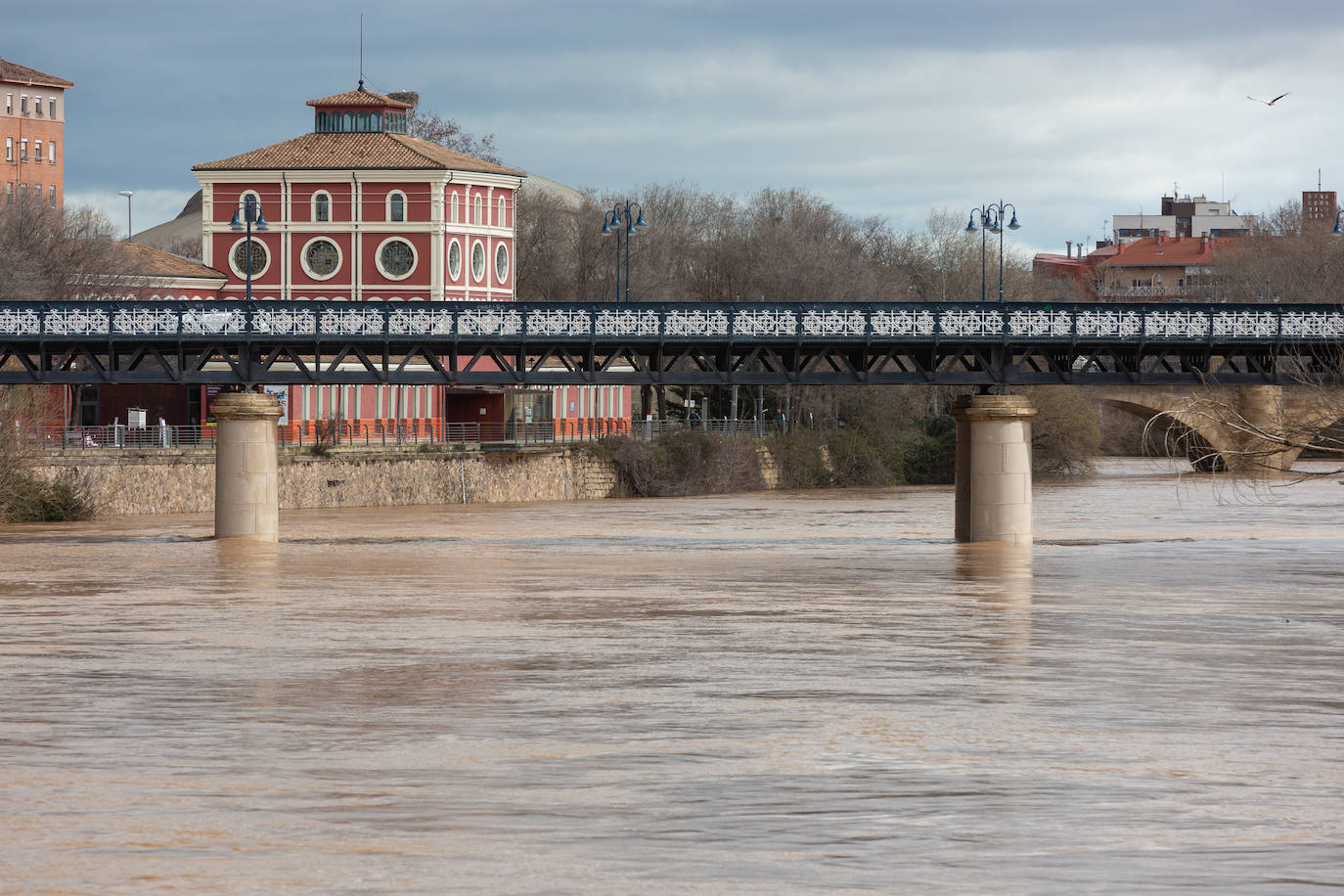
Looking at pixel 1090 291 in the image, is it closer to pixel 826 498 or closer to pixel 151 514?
pixel 826 498

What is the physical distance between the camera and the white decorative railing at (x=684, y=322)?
5428cm

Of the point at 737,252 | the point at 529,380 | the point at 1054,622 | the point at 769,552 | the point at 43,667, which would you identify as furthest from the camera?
the point at 737,252

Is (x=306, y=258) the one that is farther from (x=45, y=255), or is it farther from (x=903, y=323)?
(x=903, y=323)

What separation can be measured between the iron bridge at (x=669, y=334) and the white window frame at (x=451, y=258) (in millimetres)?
35283

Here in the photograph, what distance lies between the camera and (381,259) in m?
91.2

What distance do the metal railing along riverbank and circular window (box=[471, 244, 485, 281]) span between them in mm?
7211

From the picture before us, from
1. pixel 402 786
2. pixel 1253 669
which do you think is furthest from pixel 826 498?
pixel 402 786

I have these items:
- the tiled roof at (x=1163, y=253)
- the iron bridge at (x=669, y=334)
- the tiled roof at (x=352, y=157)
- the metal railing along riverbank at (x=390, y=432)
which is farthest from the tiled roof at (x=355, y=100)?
the tiled roof at (x=1163, y=253)

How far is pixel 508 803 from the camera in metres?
16.2

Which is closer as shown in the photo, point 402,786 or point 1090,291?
point 402,786

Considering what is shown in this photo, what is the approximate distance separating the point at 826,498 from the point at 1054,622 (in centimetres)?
4635

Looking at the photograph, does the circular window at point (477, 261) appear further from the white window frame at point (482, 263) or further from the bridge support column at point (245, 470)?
the bridge support column at point (245, 470)

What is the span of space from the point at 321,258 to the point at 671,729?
74002 mm

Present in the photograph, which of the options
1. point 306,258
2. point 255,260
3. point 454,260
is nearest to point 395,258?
point 454,260
